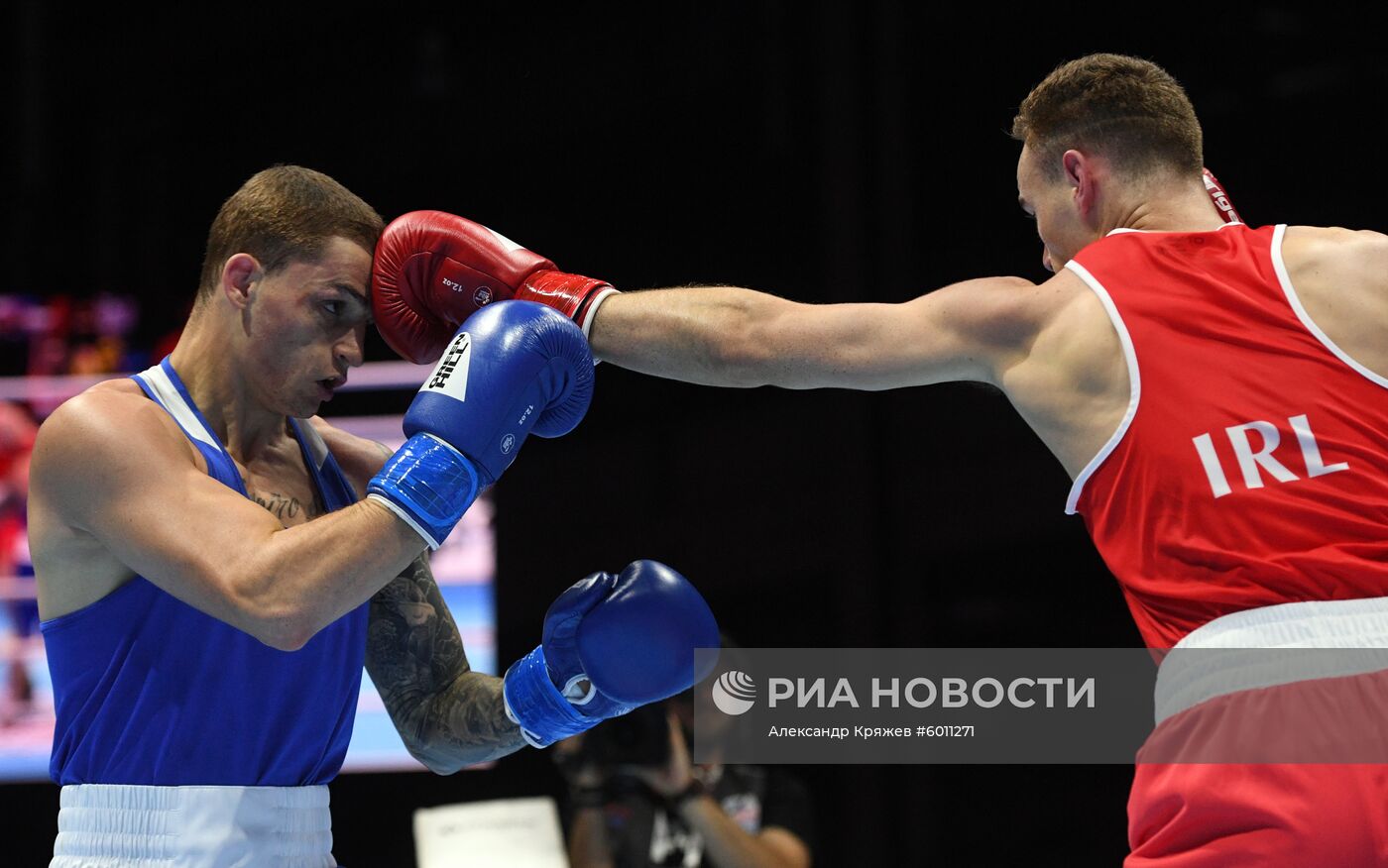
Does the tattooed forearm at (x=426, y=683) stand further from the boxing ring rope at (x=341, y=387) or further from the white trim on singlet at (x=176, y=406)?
the boxing ring rope at (x=341, y=387)

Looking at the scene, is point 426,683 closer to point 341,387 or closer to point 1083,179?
point 1083,179

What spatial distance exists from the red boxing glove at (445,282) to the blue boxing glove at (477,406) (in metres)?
0.25

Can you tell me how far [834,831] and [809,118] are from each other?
3.42 metres

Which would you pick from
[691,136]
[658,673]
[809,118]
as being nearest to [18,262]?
[691,136]

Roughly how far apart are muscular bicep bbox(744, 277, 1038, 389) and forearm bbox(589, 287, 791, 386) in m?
0.02

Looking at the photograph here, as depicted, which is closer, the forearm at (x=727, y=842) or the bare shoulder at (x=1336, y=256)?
the bare shoulder at (x=1336, y=256)

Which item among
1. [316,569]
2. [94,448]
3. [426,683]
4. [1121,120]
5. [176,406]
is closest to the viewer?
[316,569]

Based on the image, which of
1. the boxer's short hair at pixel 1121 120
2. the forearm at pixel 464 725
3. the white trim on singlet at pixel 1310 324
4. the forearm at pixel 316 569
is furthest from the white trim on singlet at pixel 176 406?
the white trim on singlet at pixel 1310 324

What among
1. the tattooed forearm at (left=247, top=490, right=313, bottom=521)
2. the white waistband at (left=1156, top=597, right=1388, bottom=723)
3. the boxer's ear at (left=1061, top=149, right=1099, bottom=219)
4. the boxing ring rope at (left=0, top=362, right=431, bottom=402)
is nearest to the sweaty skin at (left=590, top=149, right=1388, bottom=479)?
the boxer's ear at (left=1061, top=149, right=1099, bottom=219)

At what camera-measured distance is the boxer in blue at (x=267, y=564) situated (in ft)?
7.91

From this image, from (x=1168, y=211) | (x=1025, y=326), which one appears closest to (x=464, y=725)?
(x=1025, y=326)

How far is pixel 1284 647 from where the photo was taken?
7.41 feet

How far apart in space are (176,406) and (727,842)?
3.06 metres

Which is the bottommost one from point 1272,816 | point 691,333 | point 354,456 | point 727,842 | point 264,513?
point 1272,816
